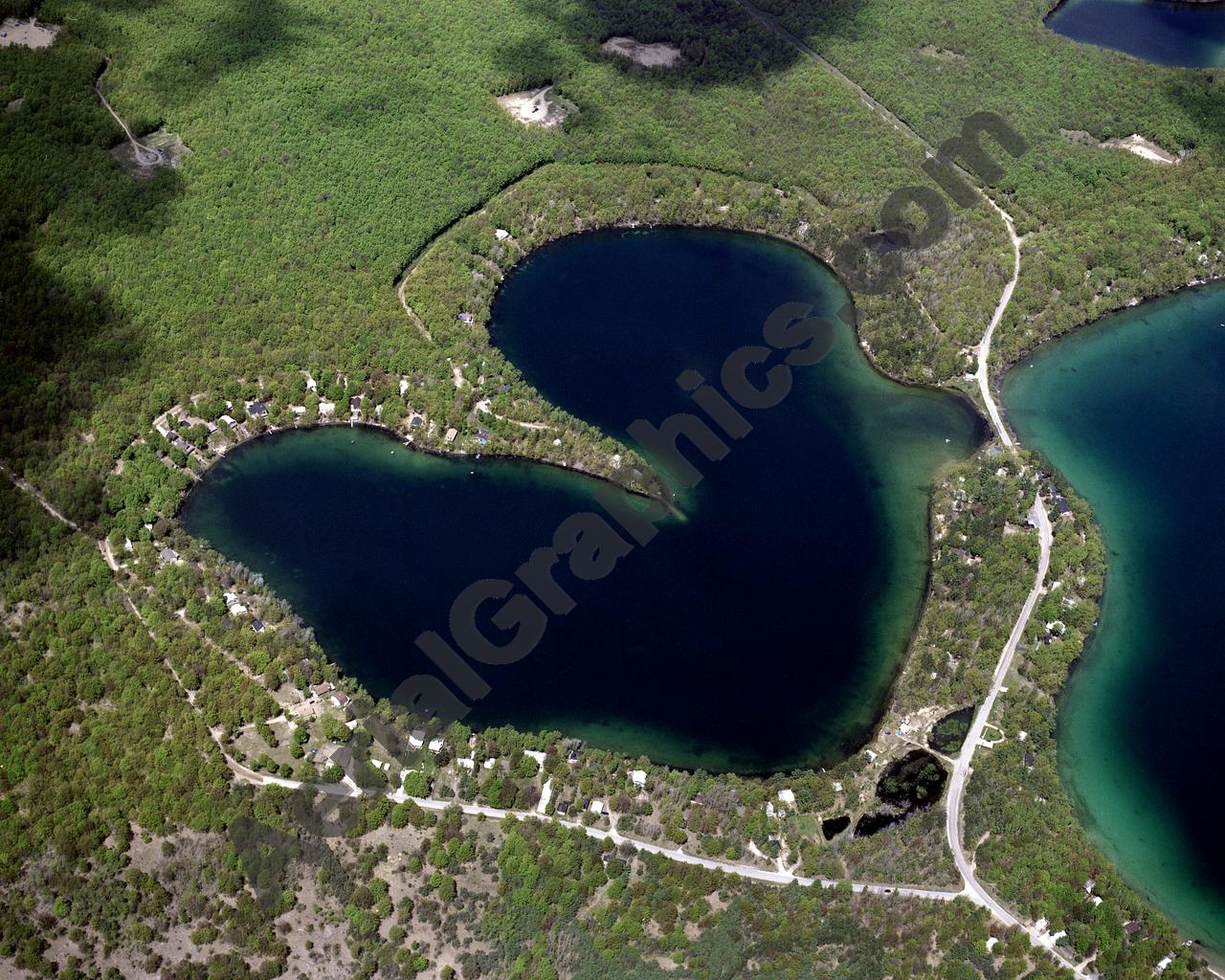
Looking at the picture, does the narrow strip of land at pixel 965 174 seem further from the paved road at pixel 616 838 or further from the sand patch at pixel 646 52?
the paved road at pixel 616 838

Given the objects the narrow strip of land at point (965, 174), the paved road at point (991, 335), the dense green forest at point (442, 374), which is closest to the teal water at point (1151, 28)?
the dense green forest at point (442, 374)

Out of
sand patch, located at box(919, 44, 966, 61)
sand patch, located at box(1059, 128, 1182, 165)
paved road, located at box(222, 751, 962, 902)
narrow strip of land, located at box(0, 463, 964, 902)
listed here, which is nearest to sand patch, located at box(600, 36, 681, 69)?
sand patch, located at box(919, 44, 966, 61)

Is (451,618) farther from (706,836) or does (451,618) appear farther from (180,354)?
(180,354)

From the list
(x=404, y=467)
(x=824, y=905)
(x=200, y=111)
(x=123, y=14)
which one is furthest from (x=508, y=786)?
(x=123, y=14)

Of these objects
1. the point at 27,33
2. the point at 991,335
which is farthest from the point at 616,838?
the point at 27,33

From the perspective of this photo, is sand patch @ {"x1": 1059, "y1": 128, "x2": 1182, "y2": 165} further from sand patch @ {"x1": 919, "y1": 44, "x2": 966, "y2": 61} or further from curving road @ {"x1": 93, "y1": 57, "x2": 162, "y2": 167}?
curving road @ {"x1": 93, "y1": 57, "x2": 162, "y2": 167}

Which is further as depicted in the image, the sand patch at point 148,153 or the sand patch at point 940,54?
the sand patch at point 940,54
